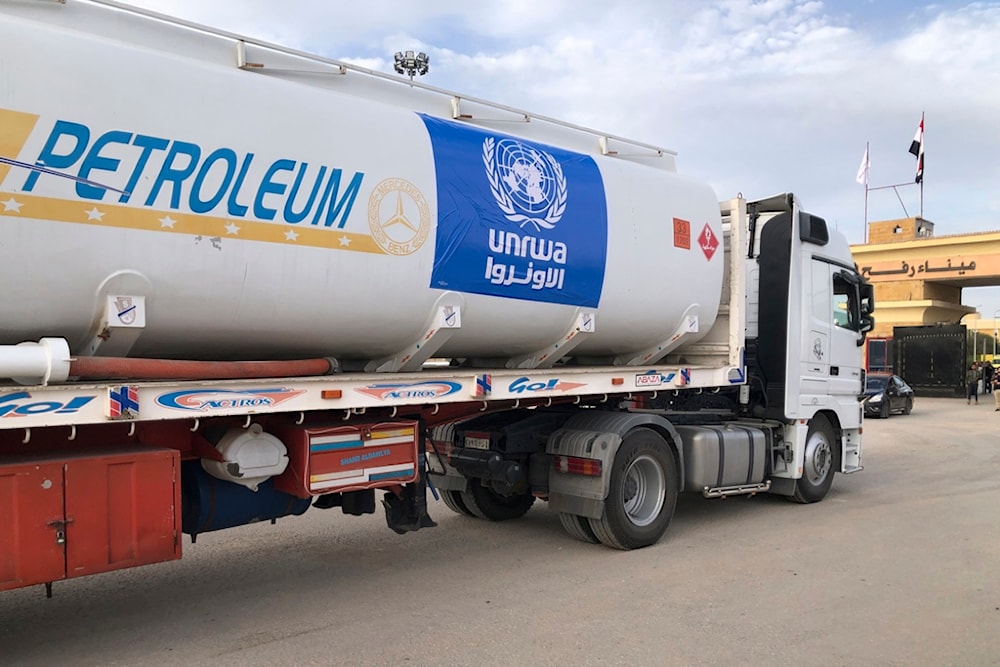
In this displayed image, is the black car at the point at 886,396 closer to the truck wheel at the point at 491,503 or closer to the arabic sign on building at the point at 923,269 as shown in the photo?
the arabic sign on building at the point at 923,269

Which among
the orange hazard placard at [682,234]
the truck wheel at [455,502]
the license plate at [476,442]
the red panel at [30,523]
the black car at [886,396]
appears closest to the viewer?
the red panel at [30,523]

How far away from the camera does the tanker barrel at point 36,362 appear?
3.95 meters

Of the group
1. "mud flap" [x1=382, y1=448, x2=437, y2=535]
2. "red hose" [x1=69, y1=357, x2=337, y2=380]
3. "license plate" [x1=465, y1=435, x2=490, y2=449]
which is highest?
"red hose" [x1=69, y1=357, x2=337, y2=380]

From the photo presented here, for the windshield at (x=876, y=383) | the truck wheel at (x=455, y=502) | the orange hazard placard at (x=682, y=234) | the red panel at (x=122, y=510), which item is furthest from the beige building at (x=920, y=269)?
the red panel at (x=122, y=510)

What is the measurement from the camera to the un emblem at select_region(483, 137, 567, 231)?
20.5ft

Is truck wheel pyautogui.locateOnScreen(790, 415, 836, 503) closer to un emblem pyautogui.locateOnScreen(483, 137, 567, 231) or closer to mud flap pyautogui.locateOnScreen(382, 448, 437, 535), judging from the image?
un emblem pyautogui.locateOnScreen(483, 137, 567, 231)

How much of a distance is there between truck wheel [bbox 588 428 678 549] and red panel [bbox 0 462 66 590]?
4247 mm

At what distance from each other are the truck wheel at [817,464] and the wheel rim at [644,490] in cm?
253

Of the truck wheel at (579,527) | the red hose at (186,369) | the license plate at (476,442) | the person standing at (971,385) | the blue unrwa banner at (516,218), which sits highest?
the blue unrwa banner at (516,218)

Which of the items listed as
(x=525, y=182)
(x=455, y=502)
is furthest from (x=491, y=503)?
(x=525, y=182)

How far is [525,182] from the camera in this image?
6.45 meters

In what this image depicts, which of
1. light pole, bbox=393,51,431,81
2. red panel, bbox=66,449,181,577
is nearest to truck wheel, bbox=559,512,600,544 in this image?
red panel, bbox=66,449,181,577

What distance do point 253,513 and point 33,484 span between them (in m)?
1.54

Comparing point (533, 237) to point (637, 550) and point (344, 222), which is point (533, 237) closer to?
point (344, 222)
